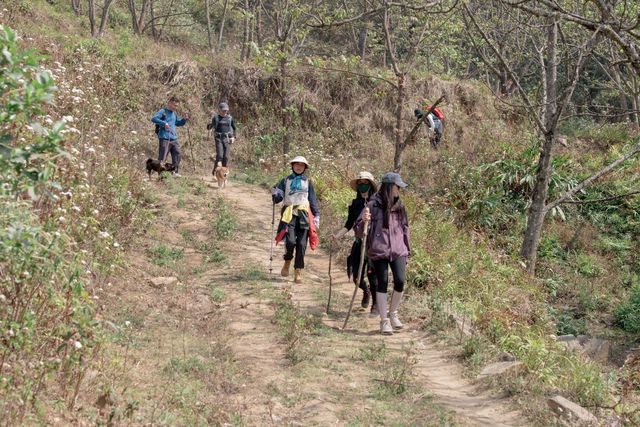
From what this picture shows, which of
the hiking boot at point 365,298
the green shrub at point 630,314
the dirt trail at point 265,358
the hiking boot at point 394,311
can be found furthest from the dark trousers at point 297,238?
the green shrub at point 630,314

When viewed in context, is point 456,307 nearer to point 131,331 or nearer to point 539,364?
point 539,364

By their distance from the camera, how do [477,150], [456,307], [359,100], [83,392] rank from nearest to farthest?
[83,392] < [456,307] < [477,150] < [359,100]

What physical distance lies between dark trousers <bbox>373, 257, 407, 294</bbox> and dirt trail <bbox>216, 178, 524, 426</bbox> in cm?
60

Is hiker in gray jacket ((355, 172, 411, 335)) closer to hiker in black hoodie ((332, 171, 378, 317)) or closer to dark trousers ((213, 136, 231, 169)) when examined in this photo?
hiker in black hoodie ((332, 171, 378, 317))

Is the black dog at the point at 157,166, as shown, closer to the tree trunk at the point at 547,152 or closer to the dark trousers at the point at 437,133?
the tree trunk at the point at 547,152

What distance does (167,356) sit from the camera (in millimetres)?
6547

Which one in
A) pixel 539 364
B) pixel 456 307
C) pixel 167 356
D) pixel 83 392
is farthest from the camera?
pixel 456 307

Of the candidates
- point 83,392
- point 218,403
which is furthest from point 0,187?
point 218,403

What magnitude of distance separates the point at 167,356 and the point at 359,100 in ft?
54.6

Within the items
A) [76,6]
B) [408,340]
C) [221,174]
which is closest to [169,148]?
[221,174]

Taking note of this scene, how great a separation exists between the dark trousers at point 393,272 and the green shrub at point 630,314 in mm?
6756

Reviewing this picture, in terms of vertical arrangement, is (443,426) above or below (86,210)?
below

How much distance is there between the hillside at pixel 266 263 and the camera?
190 inches

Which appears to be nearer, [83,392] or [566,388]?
[83,392]
